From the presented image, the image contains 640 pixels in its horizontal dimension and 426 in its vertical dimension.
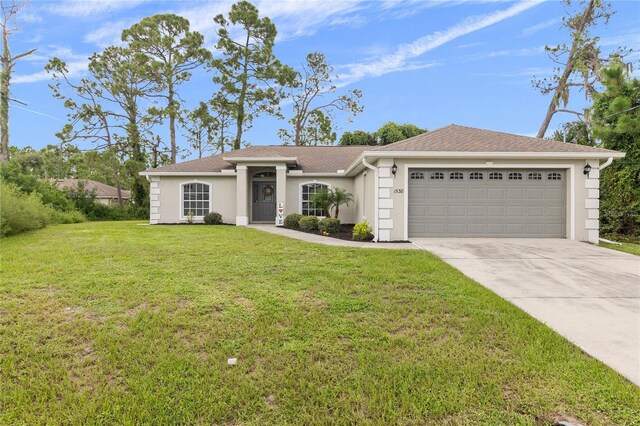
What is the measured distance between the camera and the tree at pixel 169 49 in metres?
23.8

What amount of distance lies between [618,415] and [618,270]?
17.8ft

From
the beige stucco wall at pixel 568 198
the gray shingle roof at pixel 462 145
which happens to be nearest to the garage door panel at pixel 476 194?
the gray shingle roof at pixel 462 145

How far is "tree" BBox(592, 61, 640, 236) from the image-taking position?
1227 cm

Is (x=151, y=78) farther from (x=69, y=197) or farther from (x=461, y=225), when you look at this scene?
(x=461, y=225)

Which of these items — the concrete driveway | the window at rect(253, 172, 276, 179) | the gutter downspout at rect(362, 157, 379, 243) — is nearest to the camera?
the concrete driveway

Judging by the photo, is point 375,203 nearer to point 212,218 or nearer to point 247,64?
point 212,218

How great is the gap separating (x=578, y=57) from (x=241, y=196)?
1982 centimetres

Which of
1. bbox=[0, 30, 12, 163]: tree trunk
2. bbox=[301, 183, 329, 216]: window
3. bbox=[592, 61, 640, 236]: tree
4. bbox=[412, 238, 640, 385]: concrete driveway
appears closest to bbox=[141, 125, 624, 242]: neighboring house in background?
bbox=[412, 238, 640, 385]: concrete driveway

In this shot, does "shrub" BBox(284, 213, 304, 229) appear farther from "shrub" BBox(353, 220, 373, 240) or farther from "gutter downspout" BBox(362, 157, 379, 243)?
"gutter downspout" BBox(362, 157, 379, 243)

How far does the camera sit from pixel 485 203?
10.4m

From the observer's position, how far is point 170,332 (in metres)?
3.49

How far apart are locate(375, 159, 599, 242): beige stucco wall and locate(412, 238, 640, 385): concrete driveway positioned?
0.99 meters

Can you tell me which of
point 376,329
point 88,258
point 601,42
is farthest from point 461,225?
point 601,42

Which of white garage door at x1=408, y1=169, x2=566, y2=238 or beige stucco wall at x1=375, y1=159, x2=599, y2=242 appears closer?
beige stucco wall at x1=375, y1=159, x2=599, y2=242
